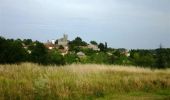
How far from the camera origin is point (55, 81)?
1348 cm

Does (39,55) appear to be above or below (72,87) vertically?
above

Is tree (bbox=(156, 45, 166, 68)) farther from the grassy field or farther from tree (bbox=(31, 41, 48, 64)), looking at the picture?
the grassy field

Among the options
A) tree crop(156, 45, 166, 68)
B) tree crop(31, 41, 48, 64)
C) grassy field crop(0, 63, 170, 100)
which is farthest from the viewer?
tree crop(156, 45, 166, 68)

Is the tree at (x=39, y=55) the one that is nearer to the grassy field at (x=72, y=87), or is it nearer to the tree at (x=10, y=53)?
the tree at (x=10, y=53)

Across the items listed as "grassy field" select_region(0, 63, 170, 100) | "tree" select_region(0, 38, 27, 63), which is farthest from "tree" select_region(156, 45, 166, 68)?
"grassy field" select_region(0, 63, 170, 100)

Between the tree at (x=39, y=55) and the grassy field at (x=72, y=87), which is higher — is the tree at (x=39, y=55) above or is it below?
above

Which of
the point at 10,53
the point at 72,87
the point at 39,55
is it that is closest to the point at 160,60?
the point at 39,55

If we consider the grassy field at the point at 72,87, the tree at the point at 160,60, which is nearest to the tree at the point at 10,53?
the tree at the point at 160,60

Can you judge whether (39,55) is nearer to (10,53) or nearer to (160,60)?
(10,53)

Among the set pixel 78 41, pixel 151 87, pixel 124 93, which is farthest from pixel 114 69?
pixel 78 41

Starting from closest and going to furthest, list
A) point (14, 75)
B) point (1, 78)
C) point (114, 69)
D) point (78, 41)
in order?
point (1, 78) < point (14, 75) < point (114, 69) < point (78, 41)

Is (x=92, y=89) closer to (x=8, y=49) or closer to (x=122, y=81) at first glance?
(x=122, y=81)

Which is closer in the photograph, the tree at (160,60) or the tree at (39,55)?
the tree at (39,55)

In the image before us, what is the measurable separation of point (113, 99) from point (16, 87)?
3.47 meters
